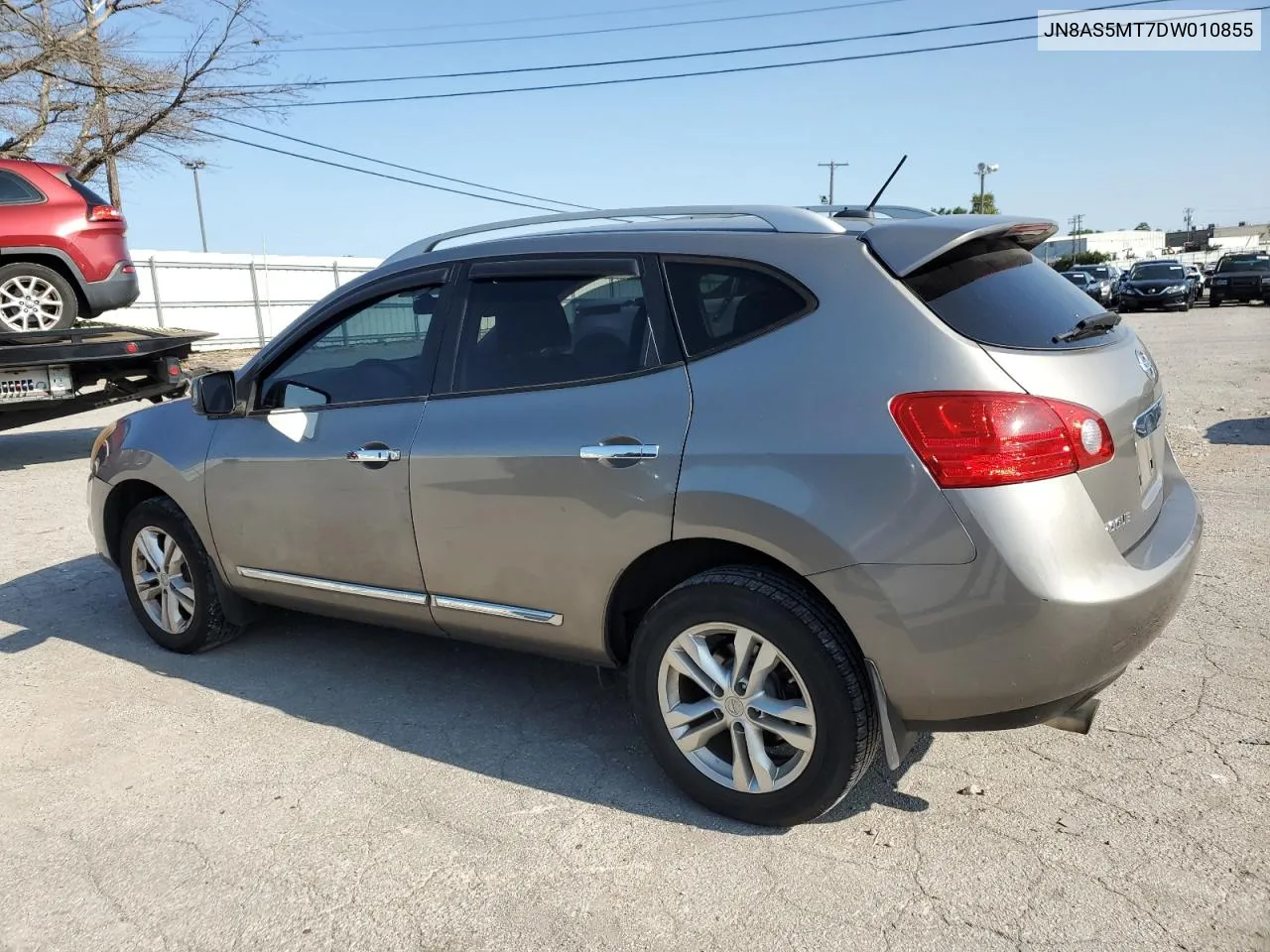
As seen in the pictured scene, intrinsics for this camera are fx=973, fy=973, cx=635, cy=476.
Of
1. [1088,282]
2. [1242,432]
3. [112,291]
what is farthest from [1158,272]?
[112,291]

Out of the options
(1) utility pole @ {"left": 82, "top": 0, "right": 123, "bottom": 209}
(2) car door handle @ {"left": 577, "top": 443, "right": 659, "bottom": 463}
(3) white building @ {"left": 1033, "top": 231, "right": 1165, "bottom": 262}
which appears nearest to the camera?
(2) car door handle @ {"left": 577, "top": 443, "right": 659, "bottom": 463}

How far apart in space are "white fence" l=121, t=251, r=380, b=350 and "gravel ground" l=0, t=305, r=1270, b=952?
1984 cm

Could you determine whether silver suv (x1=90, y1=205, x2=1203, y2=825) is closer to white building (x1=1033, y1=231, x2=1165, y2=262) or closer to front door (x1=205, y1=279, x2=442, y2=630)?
front door (x1=205, y1=279, x2=442, y2=630)

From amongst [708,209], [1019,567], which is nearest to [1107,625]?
[1019,567]

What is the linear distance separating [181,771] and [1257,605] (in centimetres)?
452

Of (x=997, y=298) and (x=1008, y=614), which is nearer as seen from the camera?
(x=1008, y=614)

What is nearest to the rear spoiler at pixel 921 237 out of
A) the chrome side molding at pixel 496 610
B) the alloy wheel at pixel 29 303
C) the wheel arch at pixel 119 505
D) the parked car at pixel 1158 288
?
Result: the chrome side molding at pixel 496 610

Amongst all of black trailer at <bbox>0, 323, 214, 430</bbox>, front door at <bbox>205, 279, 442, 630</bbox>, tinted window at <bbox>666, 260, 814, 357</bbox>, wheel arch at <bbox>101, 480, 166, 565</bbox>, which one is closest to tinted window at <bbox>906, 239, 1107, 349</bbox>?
tinted window at <bbox>666, 260, 814, 357</bbox>

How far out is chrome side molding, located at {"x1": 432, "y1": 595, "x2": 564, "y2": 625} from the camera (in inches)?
129

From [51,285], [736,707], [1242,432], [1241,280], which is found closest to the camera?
[736,707]

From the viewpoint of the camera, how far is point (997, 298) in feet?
9.21

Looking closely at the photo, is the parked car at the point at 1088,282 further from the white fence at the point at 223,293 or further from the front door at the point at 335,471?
the front door at the point at 335,471

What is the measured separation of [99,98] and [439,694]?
919 inches

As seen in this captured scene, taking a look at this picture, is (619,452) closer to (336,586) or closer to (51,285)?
(336,586)
